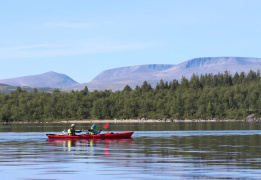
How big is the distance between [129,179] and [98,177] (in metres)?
2.11

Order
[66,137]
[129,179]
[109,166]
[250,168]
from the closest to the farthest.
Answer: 1. [129,179]
2. [250,168]
3. [109,166]
4. [66,137]

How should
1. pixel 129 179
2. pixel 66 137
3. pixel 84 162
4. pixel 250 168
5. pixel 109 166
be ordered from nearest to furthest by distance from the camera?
pixel 129 179 < pixel 250 168 < pixel 109 166 < pixel 84 162 < pixel 66 137

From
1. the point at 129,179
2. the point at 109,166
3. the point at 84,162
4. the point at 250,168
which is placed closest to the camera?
the point at 129,179

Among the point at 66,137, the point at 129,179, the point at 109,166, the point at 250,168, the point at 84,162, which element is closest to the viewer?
the point at 129,179

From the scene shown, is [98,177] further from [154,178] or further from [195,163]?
[195,163]

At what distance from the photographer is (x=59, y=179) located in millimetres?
31188

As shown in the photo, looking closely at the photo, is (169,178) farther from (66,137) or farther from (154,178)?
(66,137)

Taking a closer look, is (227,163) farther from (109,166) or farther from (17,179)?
(17,179)

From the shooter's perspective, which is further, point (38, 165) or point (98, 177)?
point (38, 165)

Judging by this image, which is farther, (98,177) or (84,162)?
(84,162)

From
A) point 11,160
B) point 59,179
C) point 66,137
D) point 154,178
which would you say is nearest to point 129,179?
point 154,178

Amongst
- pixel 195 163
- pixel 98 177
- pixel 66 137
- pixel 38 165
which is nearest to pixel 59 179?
pixel 98 177

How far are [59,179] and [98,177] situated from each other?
229 cm

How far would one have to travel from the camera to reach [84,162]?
40.9 meters
